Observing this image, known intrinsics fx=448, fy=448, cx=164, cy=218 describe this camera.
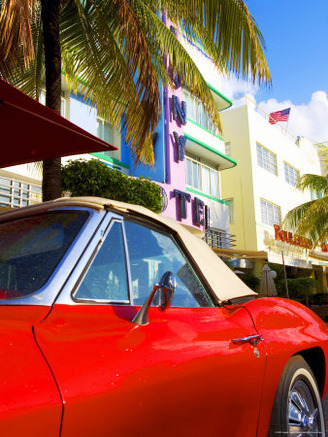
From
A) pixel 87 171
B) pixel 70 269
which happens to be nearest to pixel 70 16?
pixel 87 171

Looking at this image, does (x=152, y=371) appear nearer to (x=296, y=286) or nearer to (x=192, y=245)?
(x=192, y=245)

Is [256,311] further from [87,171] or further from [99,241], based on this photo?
[87,171]

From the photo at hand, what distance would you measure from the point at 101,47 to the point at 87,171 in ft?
10.0

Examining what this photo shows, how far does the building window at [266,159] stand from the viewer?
25.7 meters

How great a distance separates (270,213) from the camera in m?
25.7

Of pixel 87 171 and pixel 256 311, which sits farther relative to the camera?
pixel 87 171

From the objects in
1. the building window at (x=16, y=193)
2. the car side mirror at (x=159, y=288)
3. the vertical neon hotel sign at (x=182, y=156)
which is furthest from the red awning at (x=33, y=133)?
the vertical neon hotel sign at (x=182, y=156)

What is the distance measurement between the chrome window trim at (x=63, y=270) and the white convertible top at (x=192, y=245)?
10 cm

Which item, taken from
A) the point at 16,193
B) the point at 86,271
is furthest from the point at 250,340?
the point at 16,193

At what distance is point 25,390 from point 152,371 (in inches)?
21.3

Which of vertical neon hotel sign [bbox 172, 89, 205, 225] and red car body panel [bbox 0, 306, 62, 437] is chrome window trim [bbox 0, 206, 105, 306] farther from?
vertical neon hotel sign [bbox 172, 89, 205, 225]

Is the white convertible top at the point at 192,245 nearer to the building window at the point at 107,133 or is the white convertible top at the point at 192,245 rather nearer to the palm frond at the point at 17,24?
the palm frond at the point at 17,24

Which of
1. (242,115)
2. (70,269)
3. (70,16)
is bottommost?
(70,269)

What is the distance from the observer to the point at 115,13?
697cm
